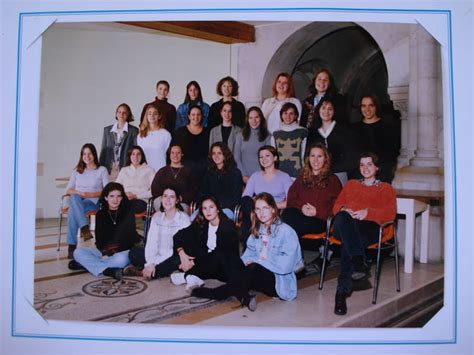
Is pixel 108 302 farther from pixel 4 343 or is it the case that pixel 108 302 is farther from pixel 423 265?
pixel 423 265

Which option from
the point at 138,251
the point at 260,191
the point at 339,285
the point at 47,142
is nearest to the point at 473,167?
the point at 339,285

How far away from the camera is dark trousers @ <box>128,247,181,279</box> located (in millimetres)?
2766

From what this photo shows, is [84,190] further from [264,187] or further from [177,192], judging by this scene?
[264,187]

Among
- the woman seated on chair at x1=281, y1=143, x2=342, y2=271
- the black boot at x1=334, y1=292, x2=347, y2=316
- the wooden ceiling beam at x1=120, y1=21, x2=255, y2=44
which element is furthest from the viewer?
the woman seated on chair at x1=281, y1=143, x2=342, y2=271

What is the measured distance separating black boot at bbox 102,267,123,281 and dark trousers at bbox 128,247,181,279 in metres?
0.09

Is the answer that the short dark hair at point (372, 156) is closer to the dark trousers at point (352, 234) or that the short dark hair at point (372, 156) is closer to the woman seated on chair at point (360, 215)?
the woman seated on chair at point (360, 215)

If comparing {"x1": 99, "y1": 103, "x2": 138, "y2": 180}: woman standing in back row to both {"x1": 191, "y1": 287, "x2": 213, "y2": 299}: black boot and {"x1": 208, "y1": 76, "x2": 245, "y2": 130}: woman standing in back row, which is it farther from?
{"x1": 191, "y1": 287, "x2": 213, "y2": 299}: black boot

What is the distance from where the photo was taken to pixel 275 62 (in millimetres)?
2957

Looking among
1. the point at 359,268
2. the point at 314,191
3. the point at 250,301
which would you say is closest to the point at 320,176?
the point at 314,191

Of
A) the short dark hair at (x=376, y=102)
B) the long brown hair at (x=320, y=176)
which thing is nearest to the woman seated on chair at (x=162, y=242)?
the long brown hair at (x=320, y=176)

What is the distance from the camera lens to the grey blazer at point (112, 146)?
2691mm

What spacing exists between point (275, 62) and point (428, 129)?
3.09 feet

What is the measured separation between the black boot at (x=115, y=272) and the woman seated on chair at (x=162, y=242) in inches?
1.1

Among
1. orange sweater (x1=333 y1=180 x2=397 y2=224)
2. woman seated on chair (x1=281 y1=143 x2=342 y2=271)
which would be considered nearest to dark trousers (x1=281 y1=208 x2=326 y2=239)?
woman seated on chair (x1=281 y1=143 x2=342 y2=271)
